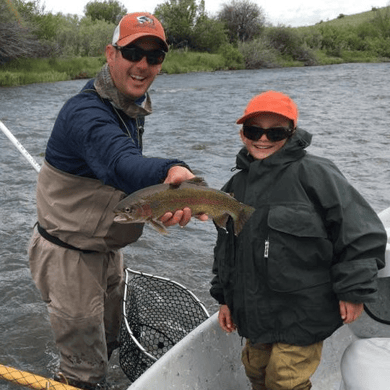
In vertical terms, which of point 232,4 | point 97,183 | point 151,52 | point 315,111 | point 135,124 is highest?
point 232,4

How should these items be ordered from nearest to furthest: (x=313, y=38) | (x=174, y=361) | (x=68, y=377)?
(x=174, y=361), (x=68, y=377), (x=313, y=38)

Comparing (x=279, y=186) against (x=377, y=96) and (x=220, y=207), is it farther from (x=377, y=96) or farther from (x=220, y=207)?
(x=377, y=96)

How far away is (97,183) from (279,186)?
0.98 m

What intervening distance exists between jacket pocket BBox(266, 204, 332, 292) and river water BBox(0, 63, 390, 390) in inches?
74.5

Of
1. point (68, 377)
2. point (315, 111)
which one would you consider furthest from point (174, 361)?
point (315, 111)

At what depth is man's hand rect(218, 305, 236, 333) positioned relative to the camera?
267cm

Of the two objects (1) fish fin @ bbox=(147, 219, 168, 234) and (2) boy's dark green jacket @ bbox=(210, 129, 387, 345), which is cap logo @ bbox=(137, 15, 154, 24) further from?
(1) fish fin @ bbox=(147, 219, 168, 234)

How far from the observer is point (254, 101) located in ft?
8.14

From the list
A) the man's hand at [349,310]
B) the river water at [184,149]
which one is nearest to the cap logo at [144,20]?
the man's hand at [349,310]

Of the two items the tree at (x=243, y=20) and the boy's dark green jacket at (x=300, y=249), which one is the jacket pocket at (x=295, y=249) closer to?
the boy's dark green jacket at (x=300, y=249)

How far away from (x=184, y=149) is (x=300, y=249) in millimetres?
8869

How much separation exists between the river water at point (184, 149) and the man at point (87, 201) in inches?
37.2

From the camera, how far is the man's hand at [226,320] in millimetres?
2666

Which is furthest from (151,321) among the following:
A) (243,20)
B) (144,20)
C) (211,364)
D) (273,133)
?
(243,20)
